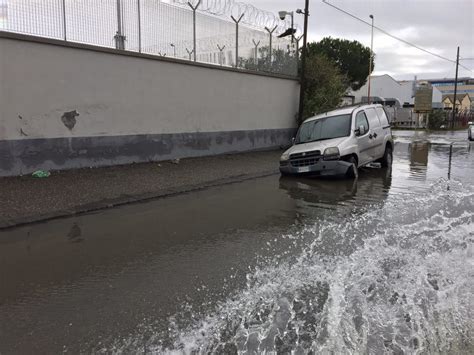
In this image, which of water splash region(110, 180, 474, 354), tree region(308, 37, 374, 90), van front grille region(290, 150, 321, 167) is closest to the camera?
water splash region(110, 180, 474, 354)

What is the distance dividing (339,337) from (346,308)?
494mm

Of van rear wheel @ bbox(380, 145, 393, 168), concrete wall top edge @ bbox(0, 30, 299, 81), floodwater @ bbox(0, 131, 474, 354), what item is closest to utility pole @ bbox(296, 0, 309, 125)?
concrete wall top edge @ bbox(0, 30, 299, 81)

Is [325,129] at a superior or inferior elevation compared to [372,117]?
inferior

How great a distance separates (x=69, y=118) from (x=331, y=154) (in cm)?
642

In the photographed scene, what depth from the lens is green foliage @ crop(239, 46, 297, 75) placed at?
17.4 m

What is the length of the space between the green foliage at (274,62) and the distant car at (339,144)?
5.81 meters

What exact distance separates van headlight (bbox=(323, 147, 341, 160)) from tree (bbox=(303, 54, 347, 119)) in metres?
9.41

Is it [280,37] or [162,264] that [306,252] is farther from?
[280,37]

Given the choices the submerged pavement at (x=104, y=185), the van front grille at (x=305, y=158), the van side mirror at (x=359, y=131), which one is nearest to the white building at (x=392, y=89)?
the van side mirror at (x=359, y=131)

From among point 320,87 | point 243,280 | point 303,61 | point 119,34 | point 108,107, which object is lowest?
point 243,280

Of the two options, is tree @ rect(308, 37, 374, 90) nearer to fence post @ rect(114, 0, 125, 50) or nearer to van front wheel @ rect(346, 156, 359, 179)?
fence post @ rect(114, 0, 125, 50)

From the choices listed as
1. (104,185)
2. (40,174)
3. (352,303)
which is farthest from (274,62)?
(352,303)

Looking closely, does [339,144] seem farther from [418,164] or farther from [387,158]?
[418,164]

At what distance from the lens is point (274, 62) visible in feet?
61.6
